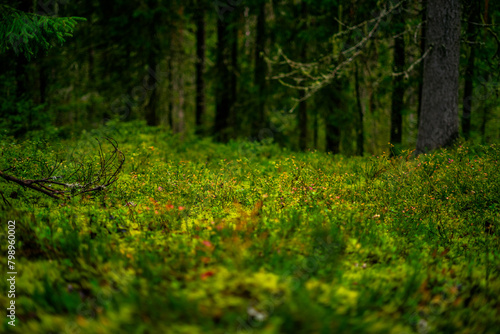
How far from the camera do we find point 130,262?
3.44 m

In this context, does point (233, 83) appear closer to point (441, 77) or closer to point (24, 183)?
point (441, 77)

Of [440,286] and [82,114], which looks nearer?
[440,286]

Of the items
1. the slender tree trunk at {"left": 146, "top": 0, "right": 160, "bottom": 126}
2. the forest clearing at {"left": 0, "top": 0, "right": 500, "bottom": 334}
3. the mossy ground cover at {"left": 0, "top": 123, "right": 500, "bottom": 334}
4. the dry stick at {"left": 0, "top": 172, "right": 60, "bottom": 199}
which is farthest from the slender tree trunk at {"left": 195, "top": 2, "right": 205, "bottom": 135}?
the dry stick at {"left": 0, "top": 172, "right": 60, "bottom": 199}

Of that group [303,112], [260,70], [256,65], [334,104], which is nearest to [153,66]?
[256,65]

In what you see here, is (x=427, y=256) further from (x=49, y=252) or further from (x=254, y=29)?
(x=254, y=29)

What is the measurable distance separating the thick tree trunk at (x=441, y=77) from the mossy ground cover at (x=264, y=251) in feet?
5.53

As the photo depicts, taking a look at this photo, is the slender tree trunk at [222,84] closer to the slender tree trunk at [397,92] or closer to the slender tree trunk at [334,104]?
the slender tree trunk at [334,104]

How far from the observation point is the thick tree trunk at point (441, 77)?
8414 millimetres

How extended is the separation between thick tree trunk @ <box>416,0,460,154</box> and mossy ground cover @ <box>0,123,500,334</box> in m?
1.69

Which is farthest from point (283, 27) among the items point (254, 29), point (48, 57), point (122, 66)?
point (48, 57)

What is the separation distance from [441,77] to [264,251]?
7.60 m

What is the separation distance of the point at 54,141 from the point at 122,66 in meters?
6.60

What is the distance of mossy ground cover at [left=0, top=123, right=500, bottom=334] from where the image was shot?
102 inches

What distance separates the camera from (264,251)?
3641 millimetres
